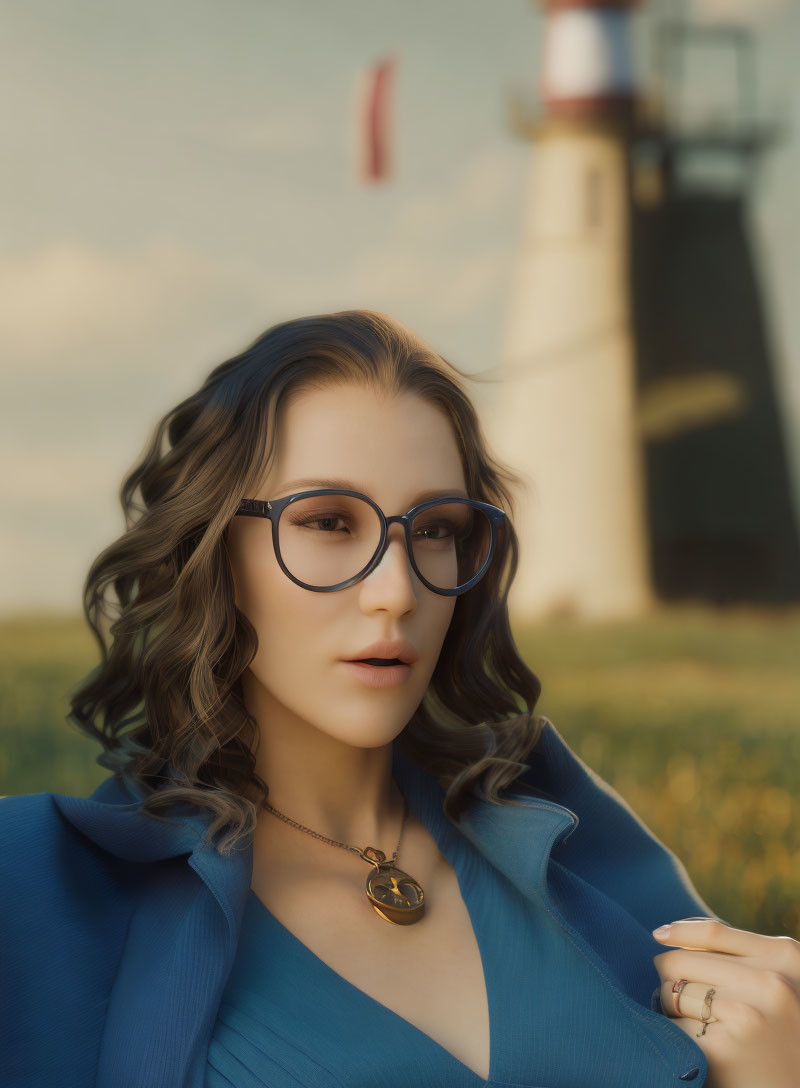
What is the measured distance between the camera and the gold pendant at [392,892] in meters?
2.21

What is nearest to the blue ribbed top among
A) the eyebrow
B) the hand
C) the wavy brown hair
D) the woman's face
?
the hand

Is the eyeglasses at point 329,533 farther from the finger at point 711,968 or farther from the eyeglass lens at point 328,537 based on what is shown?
the finger at point 711,968

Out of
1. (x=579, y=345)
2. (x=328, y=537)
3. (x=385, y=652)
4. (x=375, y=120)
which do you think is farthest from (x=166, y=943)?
(x=579, y=345)

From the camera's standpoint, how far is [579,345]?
1259 centimetres

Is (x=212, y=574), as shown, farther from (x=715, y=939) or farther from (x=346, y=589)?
(x=715, y=939)

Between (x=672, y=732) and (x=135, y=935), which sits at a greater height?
(x=135, y=935)

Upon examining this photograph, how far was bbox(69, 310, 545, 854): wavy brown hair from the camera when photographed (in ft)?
7.06

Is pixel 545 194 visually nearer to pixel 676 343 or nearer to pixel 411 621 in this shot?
pixel 676 343

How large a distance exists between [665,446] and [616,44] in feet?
14.0

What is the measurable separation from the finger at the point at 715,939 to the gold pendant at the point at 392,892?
458mm

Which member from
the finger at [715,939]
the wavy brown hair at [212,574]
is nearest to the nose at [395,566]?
the wavy brown hair at [212,574]

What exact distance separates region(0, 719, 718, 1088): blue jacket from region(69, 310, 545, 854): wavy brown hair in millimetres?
79

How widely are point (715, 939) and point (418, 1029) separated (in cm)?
58

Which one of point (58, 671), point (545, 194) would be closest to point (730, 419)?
point (545, 194)
